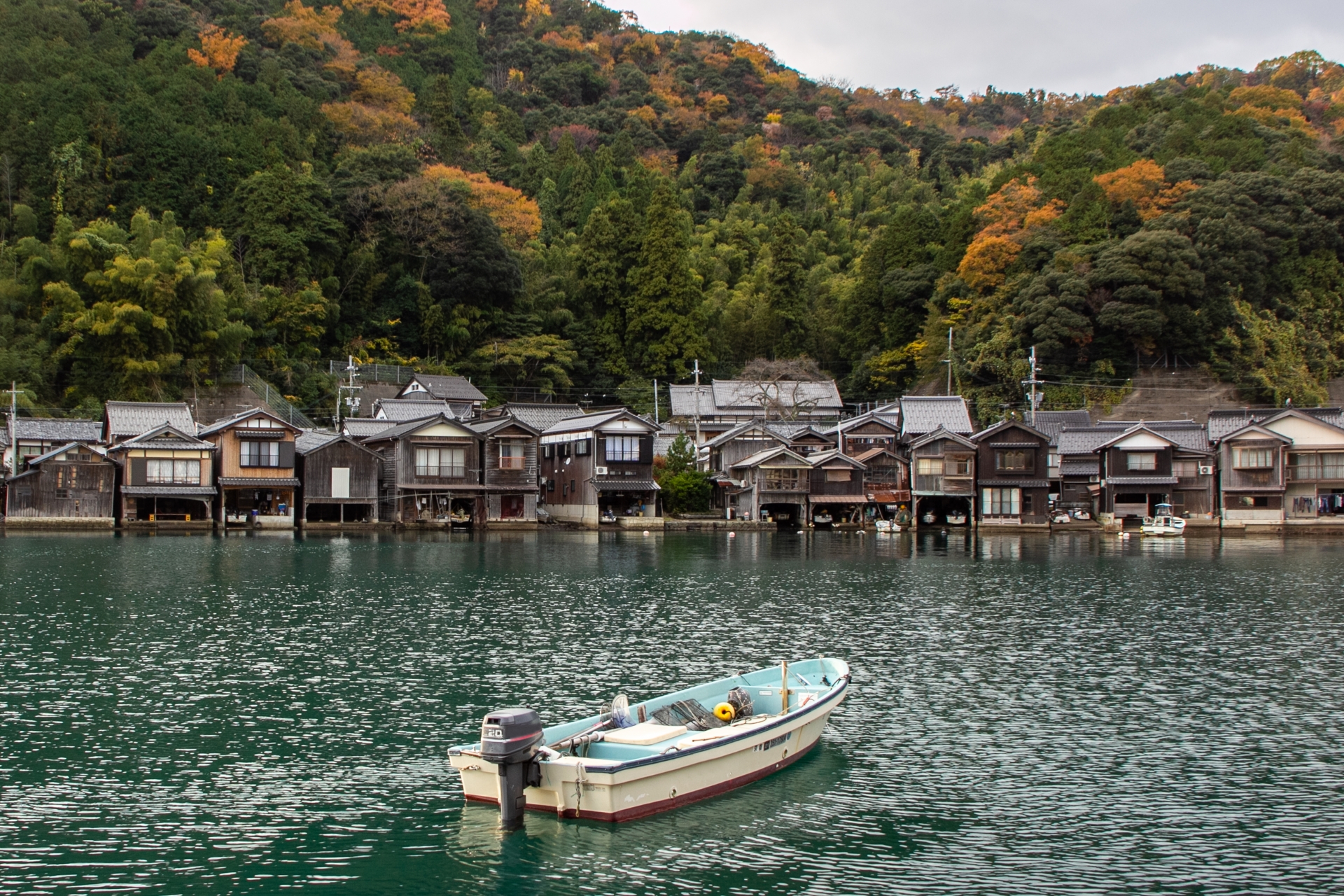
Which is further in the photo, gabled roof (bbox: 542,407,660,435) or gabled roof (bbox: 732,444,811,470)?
gabled roof (bbox: 732,444,811,470)

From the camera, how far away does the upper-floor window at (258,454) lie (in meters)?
53.8

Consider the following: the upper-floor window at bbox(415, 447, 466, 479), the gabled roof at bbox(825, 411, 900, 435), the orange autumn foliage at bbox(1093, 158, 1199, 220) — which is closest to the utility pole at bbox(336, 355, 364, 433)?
the upper-floor window at bbox(415, 447, 466, 479)

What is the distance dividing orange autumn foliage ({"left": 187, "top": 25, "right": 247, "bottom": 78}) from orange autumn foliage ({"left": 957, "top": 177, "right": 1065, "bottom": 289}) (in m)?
60.4

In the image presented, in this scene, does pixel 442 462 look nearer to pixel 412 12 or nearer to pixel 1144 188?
pixel 1144 188

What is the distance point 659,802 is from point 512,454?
4508 cm

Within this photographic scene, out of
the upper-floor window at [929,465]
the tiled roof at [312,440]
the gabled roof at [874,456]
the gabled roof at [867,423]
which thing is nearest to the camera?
the tiled roof at [312,440]

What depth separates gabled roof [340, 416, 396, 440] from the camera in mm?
60244

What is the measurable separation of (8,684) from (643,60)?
132m

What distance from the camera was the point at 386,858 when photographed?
12375mm

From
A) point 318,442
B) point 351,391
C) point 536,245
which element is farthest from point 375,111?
point 318,442

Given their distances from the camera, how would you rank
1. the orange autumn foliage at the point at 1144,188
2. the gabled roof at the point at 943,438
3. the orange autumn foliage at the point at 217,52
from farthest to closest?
the orange autumn foliage at the point at 217,52
the orange autumn foliage at the point at 1144,188
the gabled roof at the point at 943,438

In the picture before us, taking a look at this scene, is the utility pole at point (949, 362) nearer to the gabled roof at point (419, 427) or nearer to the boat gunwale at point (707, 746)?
the gabled roof at point (419, 427)

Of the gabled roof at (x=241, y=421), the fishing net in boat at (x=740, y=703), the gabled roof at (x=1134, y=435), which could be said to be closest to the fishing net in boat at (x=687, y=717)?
the fishing net in boat at (x=740, y=703)

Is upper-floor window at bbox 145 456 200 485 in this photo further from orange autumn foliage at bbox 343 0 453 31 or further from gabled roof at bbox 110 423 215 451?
orange autumn foliage at bbox 343 0 453 31
